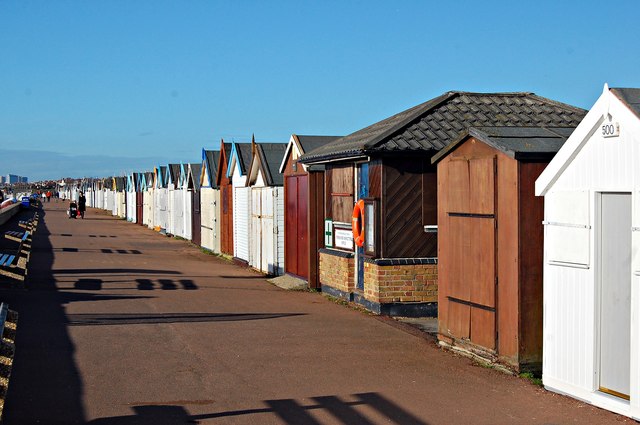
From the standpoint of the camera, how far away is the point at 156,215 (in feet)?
162

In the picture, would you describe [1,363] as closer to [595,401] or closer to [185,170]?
[595,401]

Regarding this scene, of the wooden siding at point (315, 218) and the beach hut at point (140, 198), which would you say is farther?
the beach hut at point (140, 198)

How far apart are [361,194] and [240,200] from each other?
36.7ft

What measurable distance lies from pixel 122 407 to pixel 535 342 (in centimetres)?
433

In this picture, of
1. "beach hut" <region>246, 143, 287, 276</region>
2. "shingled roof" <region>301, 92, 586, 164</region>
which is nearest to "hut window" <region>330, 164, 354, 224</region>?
"shingled roof" <region>301, 92, 586, 164</region>

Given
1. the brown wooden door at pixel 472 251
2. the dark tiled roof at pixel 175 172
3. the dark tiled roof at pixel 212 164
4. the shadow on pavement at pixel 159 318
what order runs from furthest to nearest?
the dark tiled roof at pixel 175 172
the dark tiled roof at pixel 212 164
the shadow on pavement at pixel 159 318
the brown wooden door at pixel 472 251

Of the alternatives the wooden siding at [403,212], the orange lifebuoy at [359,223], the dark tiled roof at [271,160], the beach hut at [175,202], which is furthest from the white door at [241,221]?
the beach hut at [175,202]

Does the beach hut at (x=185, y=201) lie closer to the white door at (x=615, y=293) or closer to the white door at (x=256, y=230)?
the white door at (x=256, y=230)

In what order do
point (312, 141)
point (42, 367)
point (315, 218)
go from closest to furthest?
point (42, 367), point (315, 218), point (312, 141)

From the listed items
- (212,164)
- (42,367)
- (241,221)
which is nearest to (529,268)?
(42,367)

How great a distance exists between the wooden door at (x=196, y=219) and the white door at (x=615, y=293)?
27.0 m

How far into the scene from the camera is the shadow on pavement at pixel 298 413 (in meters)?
7.38

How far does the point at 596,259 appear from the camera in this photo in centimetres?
784

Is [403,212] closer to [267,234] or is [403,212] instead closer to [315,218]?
[315,218]
